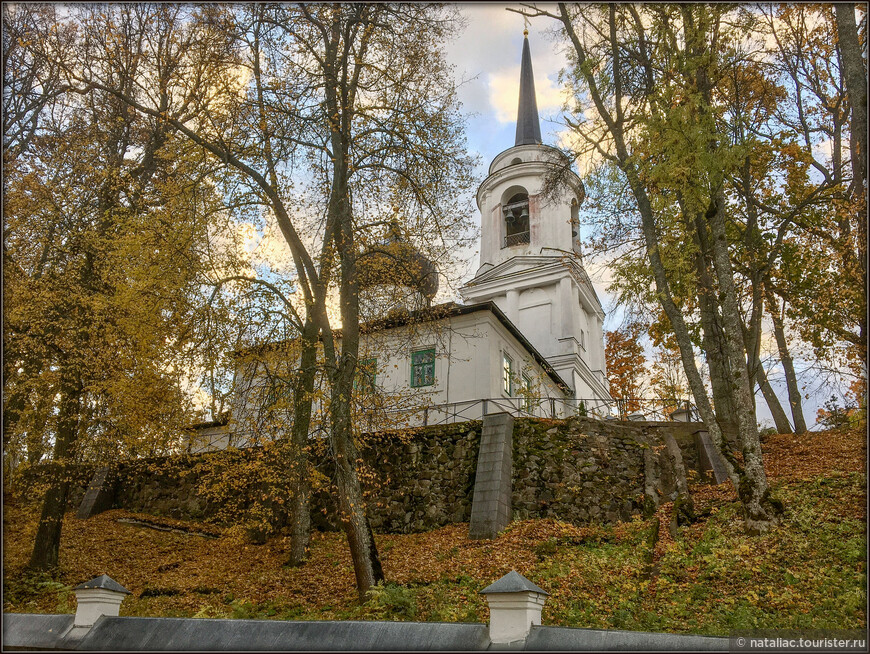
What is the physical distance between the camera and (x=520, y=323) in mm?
29328

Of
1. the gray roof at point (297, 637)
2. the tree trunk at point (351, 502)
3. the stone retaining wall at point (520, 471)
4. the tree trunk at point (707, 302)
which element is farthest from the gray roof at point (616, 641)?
the stone retaining wall at point (520, 471)

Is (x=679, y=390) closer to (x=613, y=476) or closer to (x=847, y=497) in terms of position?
(x=613, y=476)

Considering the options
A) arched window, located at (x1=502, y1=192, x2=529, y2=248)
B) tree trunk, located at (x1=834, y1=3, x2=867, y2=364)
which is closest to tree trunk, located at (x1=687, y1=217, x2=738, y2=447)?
tree trunk, located at (x1=834, y1=3, x2=867, y2=364)

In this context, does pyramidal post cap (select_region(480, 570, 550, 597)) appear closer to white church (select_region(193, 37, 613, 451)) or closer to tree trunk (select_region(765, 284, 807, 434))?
white church (select_region(193, 37, 613, 451))

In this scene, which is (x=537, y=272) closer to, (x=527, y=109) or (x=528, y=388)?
(x=528, y=388)

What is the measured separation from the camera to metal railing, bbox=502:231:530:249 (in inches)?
1193

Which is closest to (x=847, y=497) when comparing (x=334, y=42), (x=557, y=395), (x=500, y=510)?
(x=500, y=510)

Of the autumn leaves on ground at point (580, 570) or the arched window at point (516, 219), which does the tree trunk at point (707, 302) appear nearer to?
the autumn leaves on ground at point (580, 570)

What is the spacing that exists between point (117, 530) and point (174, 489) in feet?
9.68

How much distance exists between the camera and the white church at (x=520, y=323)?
21.1 metres

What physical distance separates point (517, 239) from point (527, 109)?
891 centimetres

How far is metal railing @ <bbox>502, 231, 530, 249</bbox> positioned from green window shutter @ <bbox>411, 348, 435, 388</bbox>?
35.3 ft

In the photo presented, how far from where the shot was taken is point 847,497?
11.4m

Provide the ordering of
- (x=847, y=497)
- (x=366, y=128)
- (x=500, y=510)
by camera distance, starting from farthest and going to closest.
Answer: (x=500, y=510)
(x=366, y=128)
(x=847, y=497)
